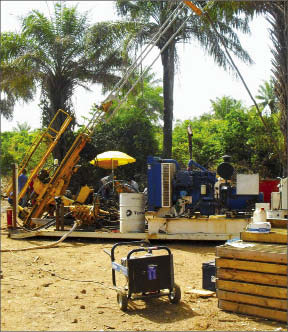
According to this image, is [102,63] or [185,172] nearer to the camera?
[185,172]

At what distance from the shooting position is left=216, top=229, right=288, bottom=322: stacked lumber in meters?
4.71

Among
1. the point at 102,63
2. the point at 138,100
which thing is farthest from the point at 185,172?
the point at 138,100

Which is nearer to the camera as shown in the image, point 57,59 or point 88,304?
point 88,304

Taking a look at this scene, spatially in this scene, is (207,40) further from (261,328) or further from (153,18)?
(261,328)

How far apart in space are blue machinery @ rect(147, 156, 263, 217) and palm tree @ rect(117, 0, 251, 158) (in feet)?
26.9

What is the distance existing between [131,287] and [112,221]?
6.58m

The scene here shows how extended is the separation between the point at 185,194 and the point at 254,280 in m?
5.54

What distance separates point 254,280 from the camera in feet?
15.9

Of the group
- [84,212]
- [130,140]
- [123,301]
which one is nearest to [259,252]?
[123,301]

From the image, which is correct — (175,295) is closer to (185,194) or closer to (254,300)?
(254,300)

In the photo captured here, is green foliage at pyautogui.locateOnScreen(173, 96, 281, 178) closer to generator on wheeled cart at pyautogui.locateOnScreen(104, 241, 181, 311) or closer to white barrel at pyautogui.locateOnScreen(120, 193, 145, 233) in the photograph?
white barrel at pyautogui.locateOnScreen(120, 193, 145, 233)

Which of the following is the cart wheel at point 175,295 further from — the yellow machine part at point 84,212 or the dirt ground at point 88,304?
the yellow machine part at point 84,212

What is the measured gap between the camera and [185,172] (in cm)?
1047

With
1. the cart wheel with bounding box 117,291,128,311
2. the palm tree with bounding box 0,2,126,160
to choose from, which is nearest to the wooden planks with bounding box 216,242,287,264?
the cart wheel with bounding box 117,291,128,311
